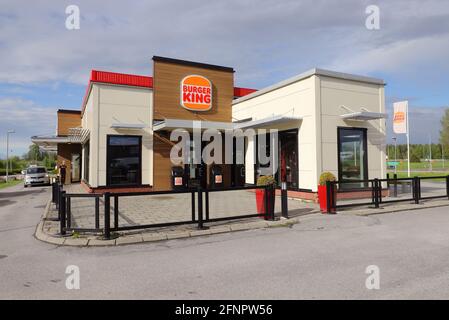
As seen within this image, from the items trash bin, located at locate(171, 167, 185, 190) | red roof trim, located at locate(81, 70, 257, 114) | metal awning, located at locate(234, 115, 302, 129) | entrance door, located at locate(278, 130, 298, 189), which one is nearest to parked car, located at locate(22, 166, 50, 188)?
red roof trim, located at locate(81, 70, 257, 114)

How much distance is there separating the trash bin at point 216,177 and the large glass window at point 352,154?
6.84 meters

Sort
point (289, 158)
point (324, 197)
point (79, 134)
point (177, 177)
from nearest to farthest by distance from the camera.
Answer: point (324, 197), point (289, 158), point (177, 177), point (79, 134)

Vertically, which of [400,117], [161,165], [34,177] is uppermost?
[400,117]

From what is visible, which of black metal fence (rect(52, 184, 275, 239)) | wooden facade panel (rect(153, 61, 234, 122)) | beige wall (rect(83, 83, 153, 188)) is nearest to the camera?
black metal fence (rect(52, 184, 275, 239))

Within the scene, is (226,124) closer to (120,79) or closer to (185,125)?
(185,125)

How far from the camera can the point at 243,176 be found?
17.9 metres

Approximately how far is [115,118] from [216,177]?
5977 millimetres

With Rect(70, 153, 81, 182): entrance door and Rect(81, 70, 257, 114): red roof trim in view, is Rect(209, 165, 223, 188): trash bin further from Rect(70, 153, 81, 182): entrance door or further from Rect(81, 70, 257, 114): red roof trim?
Rect(70, 153, 81, 182): entrance door

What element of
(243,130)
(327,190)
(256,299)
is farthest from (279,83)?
(256,299)

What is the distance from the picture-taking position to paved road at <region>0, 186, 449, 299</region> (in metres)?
4.14

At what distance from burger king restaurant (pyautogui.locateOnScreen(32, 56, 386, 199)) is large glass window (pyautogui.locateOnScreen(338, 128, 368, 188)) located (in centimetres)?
4

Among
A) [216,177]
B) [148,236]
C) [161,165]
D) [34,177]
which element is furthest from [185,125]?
[34,177]

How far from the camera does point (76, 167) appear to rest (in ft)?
89.7

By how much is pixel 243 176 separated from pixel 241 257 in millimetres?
12284
